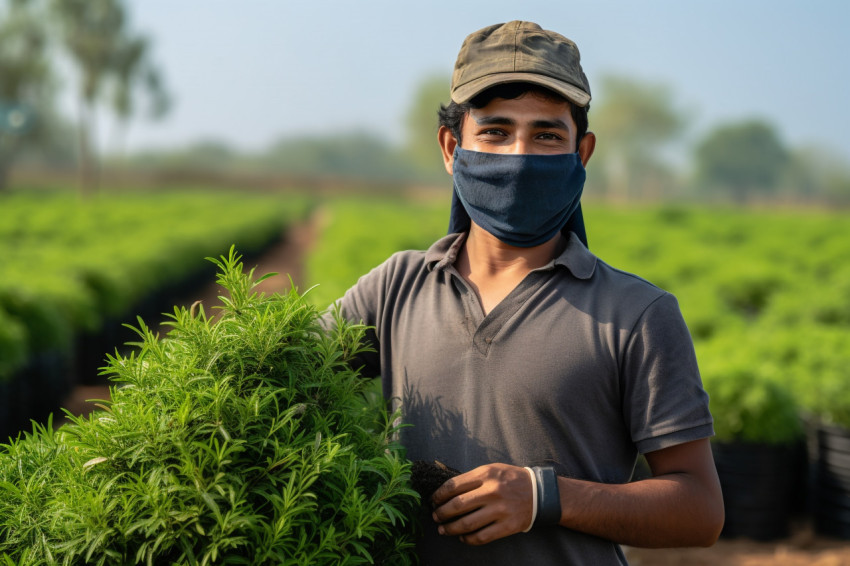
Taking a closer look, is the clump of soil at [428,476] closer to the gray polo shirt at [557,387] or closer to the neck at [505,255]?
the gray polo shirt at [557,387]

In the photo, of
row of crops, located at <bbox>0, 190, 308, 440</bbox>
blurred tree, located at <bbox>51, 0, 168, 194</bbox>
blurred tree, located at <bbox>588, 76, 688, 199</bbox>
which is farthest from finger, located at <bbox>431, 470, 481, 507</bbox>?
blurred tree, located at <bbox>588, 76, 688, 199</bbox>

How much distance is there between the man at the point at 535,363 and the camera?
1690 millimetres

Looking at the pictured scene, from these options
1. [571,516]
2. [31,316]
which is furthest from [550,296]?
[31,316]

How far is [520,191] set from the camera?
75.8 inches

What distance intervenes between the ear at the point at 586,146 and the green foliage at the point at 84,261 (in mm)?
5266

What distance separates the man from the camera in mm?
1690

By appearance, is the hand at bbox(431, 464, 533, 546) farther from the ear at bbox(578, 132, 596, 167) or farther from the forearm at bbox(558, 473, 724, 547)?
the ear at bbox(578, 132, 596, 167)

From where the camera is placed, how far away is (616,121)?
3760 inches

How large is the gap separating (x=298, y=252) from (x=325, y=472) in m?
28.0

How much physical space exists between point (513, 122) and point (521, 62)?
148 millimetres

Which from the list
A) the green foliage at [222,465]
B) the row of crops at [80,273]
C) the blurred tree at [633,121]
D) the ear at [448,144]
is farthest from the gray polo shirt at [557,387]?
the blurred tree at [633,121]

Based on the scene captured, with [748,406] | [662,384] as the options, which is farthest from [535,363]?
[748,406]

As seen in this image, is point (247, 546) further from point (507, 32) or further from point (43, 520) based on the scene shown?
point (507, 32)

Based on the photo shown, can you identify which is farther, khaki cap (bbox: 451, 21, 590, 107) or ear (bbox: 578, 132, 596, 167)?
ear (bbox: 578, 132, 596, 167)
